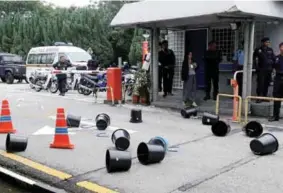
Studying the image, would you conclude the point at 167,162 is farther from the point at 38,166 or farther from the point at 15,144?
the point at 15,144

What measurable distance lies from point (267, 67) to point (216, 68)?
6.86 feet

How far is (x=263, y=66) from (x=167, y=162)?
19.3 ft

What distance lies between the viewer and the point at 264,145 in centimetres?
680

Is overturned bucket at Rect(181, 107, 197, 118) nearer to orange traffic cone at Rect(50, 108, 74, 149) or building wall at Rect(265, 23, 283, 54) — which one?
building wall at Rect(265, 23, 283, 54)

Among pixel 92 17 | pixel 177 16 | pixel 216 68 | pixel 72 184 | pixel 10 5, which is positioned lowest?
pixel 72 184

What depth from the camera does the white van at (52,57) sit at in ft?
74.8

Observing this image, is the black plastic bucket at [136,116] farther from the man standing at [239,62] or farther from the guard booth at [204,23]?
the man standing at [239,62]

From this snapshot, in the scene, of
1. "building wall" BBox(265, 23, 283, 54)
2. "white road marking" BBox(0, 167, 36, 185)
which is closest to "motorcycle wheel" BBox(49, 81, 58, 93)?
"building wall" BBox(265, 23, 283, 54)

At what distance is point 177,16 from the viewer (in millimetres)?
11164

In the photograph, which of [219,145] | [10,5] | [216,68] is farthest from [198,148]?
[10,5]

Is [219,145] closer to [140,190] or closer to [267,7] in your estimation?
[140,190]

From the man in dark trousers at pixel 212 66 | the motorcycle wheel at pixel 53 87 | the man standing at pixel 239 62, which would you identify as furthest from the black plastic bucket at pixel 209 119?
the motorcycle wheel at pixel 53 87

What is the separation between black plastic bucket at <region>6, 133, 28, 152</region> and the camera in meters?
6.96

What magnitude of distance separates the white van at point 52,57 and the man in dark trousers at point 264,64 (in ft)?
43.4
